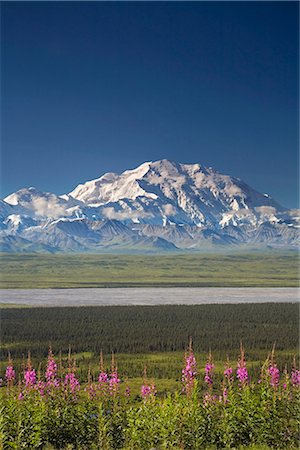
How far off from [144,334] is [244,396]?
56512 millimetres

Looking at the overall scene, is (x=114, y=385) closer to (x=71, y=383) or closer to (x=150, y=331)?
(x=71, y=383)

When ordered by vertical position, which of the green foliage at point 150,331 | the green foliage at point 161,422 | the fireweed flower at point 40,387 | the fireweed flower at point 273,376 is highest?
the fireweed flower at point 273,376

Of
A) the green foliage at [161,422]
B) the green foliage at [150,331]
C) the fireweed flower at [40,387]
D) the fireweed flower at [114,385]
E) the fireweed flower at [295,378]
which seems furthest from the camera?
the green foliage at [150,331]


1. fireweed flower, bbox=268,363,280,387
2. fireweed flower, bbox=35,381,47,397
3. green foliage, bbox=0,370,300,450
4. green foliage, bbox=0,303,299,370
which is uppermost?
fireweed flower, bbox=268,363,280,387

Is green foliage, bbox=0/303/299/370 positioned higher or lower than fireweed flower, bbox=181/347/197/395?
lower

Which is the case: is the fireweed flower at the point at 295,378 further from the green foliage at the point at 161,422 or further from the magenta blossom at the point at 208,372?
the magenta blossom at the point at 208,372

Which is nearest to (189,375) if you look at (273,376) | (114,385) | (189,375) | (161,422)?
(189,375)

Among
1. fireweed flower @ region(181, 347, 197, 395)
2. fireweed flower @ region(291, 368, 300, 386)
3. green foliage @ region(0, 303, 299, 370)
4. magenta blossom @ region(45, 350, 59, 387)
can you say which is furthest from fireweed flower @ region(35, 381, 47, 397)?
green foliage @ region(0, 303, 299, 370)

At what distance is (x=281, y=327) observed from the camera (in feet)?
268

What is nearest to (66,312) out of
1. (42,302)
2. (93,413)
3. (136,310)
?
(136,310)

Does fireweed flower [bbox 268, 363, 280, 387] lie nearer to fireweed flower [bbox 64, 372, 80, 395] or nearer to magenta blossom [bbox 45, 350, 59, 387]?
fireweed flower [bbox 64, 372, 80, 395]

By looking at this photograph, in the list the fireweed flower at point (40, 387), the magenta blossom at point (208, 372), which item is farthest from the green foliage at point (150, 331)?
the magenta blossom at point (208, 372)

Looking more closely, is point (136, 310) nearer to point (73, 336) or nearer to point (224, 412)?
point (73, 336)

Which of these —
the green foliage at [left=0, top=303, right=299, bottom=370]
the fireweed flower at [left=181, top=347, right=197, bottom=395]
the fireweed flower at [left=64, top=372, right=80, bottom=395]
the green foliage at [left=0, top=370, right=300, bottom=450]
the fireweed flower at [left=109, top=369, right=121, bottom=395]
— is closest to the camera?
the green foliage at [left=0, top=370, right=300, bottom=450]
